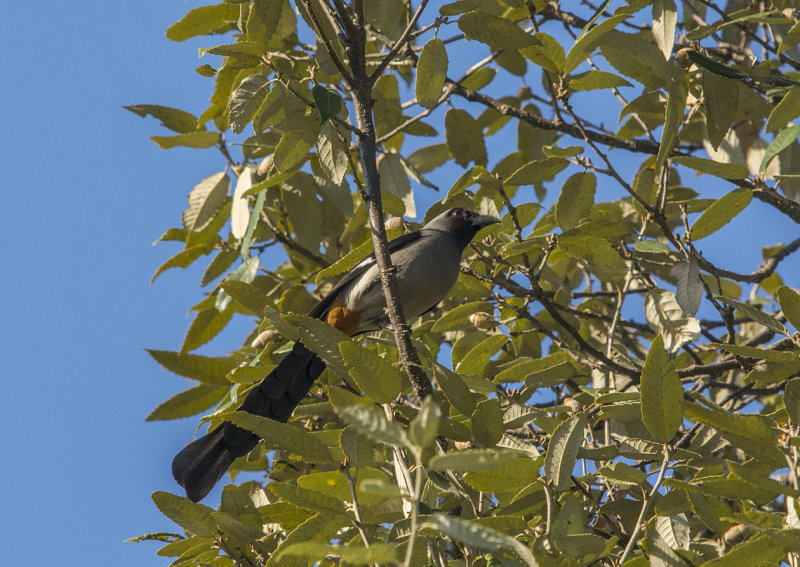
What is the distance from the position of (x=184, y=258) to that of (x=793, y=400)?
364 centimetres

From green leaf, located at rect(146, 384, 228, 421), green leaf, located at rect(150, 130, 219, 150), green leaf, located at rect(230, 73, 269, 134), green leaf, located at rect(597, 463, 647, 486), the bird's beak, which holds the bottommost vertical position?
green leaf, located at rect(597, 463, 647, 486)

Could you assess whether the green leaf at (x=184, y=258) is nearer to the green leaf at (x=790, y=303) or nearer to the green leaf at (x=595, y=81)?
the green leaf at (x=595, y=81)

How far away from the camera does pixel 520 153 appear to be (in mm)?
5805

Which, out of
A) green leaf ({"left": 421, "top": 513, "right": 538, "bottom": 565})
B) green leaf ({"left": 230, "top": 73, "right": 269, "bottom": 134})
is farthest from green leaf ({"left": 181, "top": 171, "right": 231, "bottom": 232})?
green leaf ({"left": 421, "top": 513, "right": 538, "bottom": 565})

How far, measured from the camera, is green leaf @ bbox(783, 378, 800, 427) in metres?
2.84

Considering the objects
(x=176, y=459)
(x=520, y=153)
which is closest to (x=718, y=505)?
(x=176, y=459)

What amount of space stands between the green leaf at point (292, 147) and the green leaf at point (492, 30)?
87 cm

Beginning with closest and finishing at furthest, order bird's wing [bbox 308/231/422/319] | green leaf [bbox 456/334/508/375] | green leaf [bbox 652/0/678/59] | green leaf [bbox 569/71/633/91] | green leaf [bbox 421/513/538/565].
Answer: green leaf [bbox 421/513/538/565] → green leaf [bbox 456/334/508/375] → green leaf [bbox 652/0/678/59] → green leaf [bbox 569/71/633/91] → bird's wing [bbox 308/231/422/319]

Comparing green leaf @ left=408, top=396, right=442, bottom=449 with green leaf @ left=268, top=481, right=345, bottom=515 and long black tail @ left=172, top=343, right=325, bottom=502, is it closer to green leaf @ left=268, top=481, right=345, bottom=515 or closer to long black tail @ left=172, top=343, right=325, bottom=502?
green leaf @ left=268, top=481, right=345, bottom=515

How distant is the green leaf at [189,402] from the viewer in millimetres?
4668

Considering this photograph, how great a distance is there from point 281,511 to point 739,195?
2.70m

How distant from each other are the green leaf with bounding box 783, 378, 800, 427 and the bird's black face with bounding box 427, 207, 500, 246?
2602 millimetres

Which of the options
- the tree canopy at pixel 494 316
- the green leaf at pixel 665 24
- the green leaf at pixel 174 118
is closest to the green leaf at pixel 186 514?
the tree canopy at pixel 494 316

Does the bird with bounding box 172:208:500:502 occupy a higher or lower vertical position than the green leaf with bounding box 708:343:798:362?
higher
